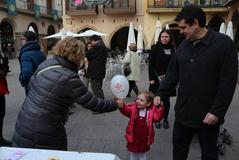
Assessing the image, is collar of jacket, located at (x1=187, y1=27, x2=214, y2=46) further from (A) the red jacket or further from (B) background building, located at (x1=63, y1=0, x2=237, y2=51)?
(B) background building, located at (x1=63, y1=0, x2=237, y2=51)

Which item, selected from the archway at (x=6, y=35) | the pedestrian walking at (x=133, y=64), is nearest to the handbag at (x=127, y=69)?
the pedestrian walking at (x=133, y=64)

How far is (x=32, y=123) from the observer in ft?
10.2

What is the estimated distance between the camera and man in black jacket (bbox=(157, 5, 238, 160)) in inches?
122

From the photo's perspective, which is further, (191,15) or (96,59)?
(96,59)

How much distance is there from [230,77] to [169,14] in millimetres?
27058

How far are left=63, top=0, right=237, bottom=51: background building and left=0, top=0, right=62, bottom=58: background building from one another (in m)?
6.57

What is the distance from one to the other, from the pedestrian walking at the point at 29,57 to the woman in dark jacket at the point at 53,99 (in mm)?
2051

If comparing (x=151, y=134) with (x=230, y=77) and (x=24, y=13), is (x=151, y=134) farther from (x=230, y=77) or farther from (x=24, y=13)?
(x=24, y=13)

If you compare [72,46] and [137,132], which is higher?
[72,46]

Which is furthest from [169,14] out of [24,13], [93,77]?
[93,77]

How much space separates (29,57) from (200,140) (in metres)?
2.90

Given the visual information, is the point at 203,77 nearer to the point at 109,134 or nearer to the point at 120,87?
the point at 120,87

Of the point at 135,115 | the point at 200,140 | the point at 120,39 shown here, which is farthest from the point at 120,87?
the point at 120,39

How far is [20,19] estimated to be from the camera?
36969 mm
